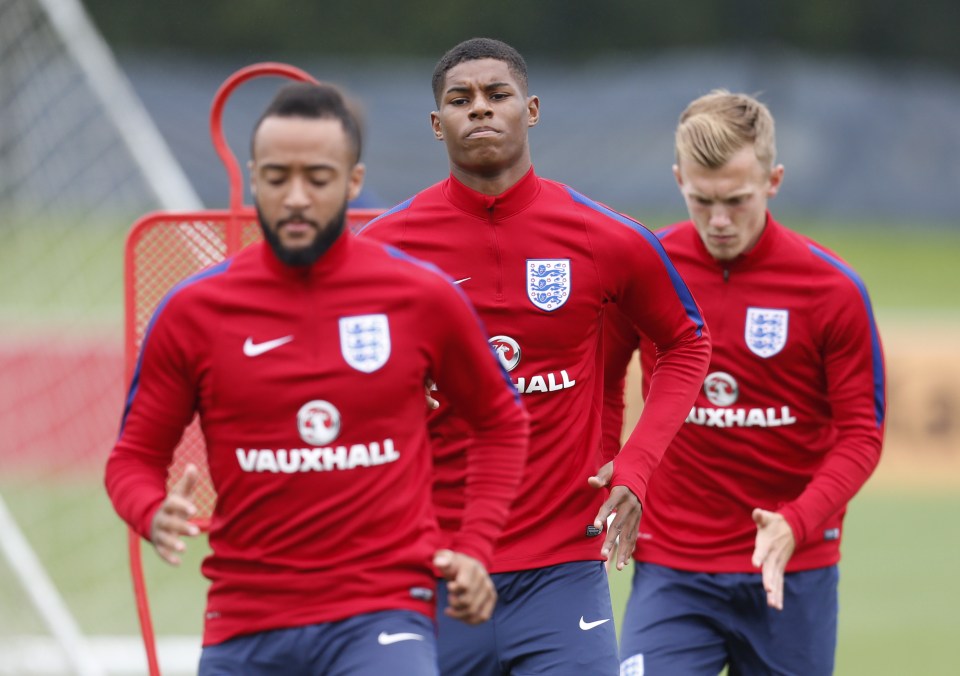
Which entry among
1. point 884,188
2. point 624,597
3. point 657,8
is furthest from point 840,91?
point 624,597

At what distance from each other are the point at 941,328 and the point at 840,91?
1529cm

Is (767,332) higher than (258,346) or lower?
higher

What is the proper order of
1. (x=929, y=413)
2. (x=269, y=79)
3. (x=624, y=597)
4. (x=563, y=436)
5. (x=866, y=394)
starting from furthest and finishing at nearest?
(x=269, y=79) → (x=929, y=413) → (x=624, y=597) → (x=866, y=394) → (x=563, y=436)

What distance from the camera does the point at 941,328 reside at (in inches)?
586

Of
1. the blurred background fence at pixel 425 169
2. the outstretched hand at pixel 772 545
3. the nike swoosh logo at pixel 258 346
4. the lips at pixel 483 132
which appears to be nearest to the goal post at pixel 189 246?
the lips at pixel 483 132

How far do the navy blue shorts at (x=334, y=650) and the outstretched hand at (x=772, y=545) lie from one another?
1.28m

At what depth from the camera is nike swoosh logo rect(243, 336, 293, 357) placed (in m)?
3.78

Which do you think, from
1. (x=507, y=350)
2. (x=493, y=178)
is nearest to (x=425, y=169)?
(x=493, y=178)

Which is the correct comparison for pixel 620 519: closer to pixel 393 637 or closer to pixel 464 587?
pixel 464 587

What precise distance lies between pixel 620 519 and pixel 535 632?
39 centimetres

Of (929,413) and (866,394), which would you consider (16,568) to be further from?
(929,413)

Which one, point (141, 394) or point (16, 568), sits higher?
point (141, 394)

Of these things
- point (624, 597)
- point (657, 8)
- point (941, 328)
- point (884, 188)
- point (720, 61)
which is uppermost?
point (657, 8)

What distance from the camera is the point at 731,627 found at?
17.0ft
